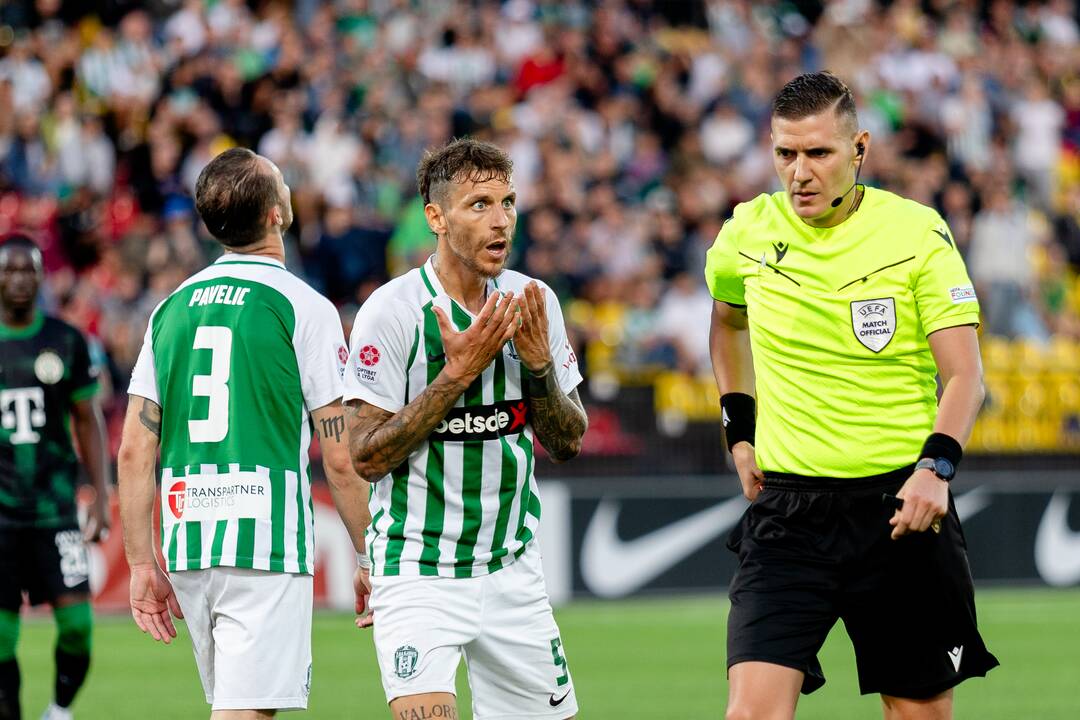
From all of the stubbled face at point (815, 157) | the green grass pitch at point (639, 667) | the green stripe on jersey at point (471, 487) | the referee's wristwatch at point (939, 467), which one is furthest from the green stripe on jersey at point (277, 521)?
the green grass pitch at point (639, 667)

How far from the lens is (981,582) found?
48.9 feet

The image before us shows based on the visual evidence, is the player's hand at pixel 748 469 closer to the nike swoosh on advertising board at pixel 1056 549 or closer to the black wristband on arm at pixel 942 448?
the black wristband on arm at pixel 942 448

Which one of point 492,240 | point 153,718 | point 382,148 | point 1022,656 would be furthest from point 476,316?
point 382,148

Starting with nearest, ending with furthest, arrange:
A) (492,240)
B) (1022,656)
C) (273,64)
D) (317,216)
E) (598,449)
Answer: (492,240) < (1022,656) < (598,449) < (317,216) < (273,64)

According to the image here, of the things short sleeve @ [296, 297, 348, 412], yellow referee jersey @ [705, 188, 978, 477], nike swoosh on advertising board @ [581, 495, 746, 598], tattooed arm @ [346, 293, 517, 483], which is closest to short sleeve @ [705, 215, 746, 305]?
yellow referee jersey @ [705, 188, 978, 477]

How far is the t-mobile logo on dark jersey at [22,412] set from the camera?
27.0 feet

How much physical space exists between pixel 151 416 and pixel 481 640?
1232mm

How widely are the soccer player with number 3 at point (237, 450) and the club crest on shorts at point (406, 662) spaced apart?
1.04 feet

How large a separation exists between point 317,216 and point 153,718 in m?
7.87

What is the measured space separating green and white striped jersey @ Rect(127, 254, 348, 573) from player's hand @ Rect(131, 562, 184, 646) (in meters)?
0.09

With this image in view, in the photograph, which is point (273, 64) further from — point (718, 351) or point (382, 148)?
point (718, 351)

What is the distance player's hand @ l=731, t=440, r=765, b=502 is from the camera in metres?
5.57

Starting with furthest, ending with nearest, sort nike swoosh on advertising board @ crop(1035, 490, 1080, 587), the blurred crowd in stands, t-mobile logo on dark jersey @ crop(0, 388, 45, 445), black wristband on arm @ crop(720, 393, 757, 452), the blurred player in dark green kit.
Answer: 1. the blurred crowd in stands
2. nike swoosh on advertising board @ crop(1035, 490, 1080, 587)
3. t-mobile logo on dark jersey @ crop(0, 388, 45, 445)
4. the blurred player in dark green kit
5. black wristband on arm @ crop(720, 393, 757, 452)

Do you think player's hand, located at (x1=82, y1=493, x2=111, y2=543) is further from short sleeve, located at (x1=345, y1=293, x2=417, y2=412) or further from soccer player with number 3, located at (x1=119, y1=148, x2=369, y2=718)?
short sleeve, located at (x1=345, y1=293, x2=417, y2=412)
